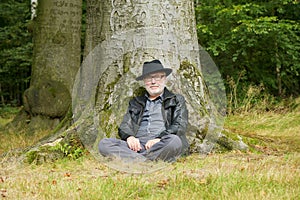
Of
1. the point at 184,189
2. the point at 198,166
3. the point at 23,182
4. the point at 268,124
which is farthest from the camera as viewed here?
the point at 268,124

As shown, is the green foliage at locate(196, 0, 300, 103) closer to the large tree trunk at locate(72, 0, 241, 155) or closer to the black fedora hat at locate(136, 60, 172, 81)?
the large tree trunk at locate(72, 0, 241, 155)

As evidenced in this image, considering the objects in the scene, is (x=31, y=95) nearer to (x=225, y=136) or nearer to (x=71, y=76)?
(x=71, y=76)

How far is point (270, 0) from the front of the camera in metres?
11.3

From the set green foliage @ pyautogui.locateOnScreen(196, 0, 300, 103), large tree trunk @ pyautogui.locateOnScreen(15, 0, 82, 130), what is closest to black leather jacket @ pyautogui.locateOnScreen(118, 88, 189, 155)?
large tree trunk @ pyautogui.locateOnScreen(15, 0, 82, 130)

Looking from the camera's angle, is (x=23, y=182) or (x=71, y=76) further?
(x=71, y=76)

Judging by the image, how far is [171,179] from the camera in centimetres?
367

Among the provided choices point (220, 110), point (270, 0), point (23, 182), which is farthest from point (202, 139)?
point (270, 0)

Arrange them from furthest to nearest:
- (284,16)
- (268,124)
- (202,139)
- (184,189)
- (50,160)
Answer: (284,16) → (268,124) → (202,139) → (50,160) → (184,189)

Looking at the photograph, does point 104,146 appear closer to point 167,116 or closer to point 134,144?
point 134,144

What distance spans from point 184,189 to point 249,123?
5.19 m

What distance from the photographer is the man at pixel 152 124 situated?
14.8 feet

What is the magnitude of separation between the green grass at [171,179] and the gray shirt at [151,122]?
40 centimetres

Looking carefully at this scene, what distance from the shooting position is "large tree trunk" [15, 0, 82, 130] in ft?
27.8

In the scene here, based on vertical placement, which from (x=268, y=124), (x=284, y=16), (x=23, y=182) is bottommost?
(x=268, y=124)
